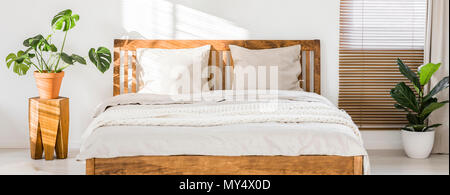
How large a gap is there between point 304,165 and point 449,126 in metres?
2.32

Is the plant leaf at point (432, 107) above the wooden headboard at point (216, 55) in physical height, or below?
below

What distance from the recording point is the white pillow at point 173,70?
14.1ft

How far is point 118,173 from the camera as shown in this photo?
111 inches

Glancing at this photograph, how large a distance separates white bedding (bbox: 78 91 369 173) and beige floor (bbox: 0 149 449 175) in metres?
0.95

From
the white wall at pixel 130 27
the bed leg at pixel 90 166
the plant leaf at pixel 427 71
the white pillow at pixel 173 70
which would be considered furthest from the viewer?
the white wall at pixel 130 27

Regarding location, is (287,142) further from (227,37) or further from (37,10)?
(37,10)

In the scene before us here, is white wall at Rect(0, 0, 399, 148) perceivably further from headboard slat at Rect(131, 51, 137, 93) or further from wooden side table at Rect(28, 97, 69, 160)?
wooden side table at Rect(28, 97, 69, 160)

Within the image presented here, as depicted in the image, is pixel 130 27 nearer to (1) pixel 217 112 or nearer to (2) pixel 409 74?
(1) pixel 217 112

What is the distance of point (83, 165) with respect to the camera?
4016 millimetres

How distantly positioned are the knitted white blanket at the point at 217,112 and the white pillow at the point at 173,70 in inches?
15.8

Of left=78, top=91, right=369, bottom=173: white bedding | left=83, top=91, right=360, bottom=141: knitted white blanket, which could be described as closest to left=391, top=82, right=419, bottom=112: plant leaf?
left=83, top=91, right=360, bottom=141: knitted white blanket

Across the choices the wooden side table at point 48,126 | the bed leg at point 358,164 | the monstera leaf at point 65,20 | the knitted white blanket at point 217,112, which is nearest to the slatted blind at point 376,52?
the knitted white blanket at point 217,112

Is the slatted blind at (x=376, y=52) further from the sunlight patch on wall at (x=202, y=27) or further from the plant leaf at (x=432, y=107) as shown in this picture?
the sunlight patch on wall at (x=202, y=27)

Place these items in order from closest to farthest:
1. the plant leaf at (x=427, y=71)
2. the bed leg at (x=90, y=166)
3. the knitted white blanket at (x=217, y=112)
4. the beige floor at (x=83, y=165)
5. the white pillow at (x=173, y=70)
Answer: the bed leg at (x=90, y=166) < the knitted white blanket at (x=217, y=112) < the beige floor at (x=83, y=165) < the plant leaf at (x=427, y=71) < the white pillow at (x=173, y=70)
